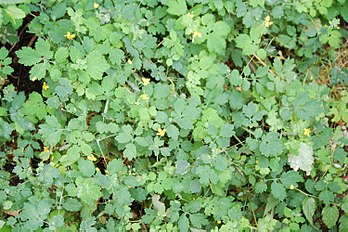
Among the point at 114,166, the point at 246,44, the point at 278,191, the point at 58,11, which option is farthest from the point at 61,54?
the point at 278,191

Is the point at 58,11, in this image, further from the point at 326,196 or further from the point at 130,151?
the point at 326,196

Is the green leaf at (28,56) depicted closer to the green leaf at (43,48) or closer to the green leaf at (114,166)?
the green leaf at (43,48)

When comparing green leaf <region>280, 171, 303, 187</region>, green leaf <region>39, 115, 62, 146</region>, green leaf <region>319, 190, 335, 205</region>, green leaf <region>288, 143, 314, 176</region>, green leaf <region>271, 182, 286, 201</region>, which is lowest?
green leaf <region>319, 190, 335, 205</region>

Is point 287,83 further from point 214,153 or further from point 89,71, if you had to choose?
point 89,71

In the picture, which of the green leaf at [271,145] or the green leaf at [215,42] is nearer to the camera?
the green leaf at [271,145]

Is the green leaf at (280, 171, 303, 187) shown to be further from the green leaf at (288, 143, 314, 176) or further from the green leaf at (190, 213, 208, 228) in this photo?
the green leaf at (190, 213, 208, 228)

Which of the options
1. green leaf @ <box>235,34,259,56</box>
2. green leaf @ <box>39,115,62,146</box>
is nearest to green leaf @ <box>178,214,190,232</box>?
green leaf @ <box>39,115,62,146</box>

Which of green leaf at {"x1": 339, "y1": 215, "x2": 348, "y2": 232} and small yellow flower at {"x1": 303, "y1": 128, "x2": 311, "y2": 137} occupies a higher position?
small yellow flower at {"x1": 303, "y1": 128, "x2": 311, "y2": 137}

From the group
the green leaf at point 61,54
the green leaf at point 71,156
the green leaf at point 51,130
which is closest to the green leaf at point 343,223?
the green leaf at point 71,156
